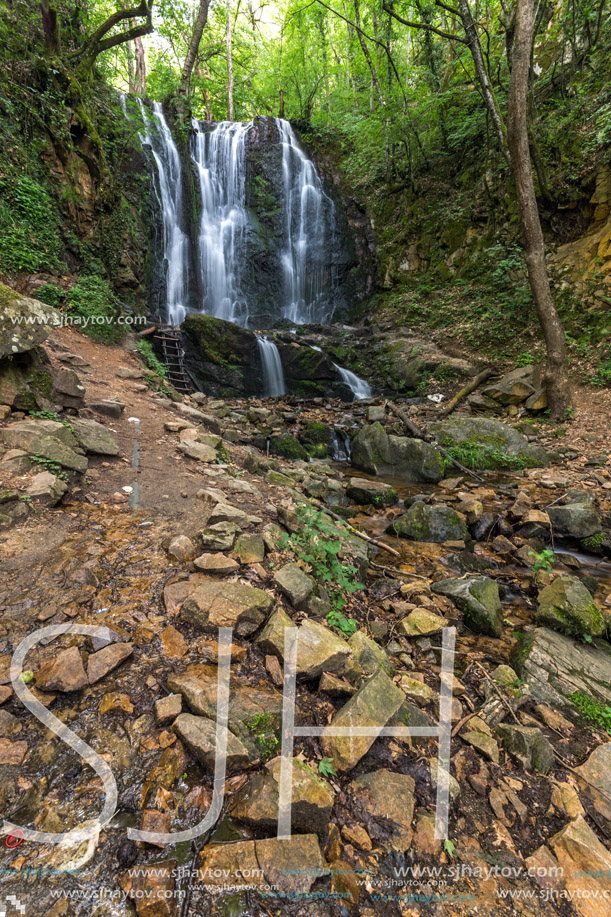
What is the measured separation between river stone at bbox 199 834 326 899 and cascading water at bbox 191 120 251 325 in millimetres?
14878

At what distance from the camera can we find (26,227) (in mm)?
7152

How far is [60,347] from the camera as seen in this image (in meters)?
6.30

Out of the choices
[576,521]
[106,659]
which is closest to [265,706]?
[106,659]

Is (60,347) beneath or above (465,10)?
beneath

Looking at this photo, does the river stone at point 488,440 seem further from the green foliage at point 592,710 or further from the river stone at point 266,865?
the river stone at point 266,865

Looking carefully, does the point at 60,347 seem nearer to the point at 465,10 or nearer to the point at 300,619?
the point at 300,619

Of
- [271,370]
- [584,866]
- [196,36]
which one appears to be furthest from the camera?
[196,36]

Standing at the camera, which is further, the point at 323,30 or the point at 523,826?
the point at 323,30

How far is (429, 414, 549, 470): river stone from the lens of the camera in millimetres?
6789

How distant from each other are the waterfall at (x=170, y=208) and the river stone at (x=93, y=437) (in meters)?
10.5

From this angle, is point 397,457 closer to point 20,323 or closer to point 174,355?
point 20,323

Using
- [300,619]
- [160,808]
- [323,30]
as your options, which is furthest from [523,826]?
[323,30]

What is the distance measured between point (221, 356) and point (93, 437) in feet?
24.1

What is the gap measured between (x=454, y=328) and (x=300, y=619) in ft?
37.4
